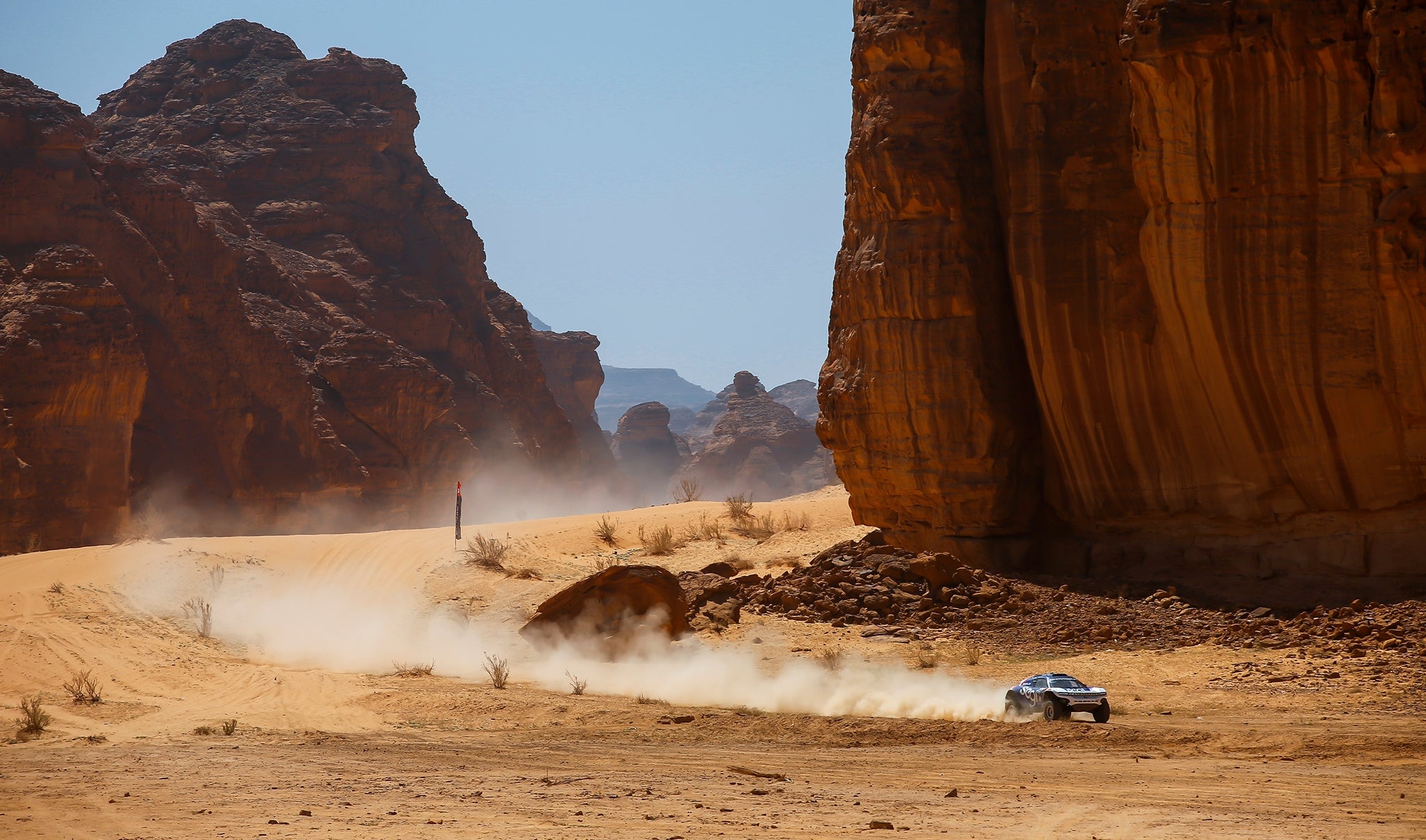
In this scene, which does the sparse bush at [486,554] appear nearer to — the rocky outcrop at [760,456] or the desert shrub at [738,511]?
the desert shrub at [738,511]

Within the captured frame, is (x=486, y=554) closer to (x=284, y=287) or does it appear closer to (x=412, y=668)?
(x=412, y=668)

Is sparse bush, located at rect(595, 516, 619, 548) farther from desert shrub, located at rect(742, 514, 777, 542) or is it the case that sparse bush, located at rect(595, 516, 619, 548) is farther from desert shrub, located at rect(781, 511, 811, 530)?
desert shrub, located at rect(781, 511, 811, 530)

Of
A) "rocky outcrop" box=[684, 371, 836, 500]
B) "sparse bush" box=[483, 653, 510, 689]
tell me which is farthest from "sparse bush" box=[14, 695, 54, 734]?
"rocky outcrop" box=[684, 371, 836, 500]

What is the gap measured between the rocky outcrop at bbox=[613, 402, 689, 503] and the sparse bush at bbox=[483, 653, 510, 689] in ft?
240

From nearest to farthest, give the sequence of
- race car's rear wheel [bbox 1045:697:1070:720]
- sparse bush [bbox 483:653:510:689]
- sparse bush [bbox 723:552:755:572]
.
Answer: race car's rear wheel [bbox 1045:697:1070:720] → sparse bush [bbox 483:653:510:689] → sparse bush [bbox 723:552:755:572]

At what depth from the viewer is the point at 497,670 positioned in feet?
50.2

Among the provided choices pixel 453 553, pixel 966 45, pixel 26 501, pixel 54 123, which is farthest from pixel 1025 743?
pixel 54 123

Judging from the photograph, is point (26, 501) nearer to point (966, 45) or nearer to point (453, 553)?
point (453, 553)

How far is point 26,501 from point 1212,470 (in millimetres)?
31946

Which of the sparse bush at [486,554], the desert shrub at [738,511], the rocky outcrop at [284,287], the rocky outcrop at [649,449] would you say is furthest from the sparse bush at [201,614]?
the rocky outcrop at [649,449]

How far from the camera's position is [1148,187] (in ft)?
53.8

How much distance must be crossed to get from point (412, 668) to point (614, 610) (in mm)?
2831

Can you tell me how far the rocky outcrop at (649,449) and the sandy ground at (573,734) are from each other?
71.7m

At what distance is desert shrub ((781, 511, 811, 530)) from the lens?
95.6 feet
